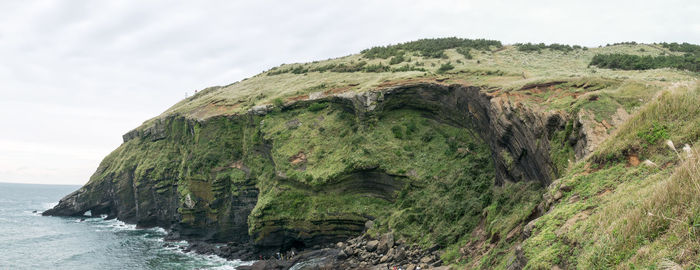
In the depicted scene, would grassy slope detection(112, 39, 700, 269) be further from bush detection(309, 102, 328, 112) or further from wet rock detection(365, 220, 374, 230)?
wet rock detection(365, 220, 374, 230)

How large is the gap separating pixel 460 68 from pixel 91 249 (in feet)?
161

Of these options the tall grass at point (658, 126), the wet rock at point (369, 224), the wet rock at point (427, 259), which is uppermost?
the tall grass at point (658, 126)

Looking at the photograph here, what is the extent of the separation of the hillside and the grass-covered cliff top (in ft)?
1.15

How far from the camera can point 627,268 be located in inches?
224

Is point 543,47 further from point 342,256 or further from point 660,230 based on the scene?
point 660,230

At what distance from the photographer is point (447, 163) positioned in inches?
1251

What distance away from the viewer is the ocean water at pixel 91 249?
37.3m

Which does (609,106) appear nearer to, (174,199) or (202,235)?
(202,235)

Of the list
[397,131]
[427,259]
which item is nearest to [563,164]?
[427,259]

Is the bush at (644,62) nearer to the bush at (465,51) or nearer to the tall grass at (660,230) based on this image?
the bush at (465,51)

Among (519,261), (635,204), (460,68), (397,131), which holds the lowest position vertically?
(519,261)

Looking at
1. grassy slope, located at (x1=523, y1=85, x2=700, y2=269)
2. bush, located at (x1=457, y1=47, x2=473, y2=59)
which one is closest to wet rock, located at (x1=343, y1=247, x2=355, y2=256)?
grassy slope, located at (x1=523, y1=85, x2=700, y2=269)

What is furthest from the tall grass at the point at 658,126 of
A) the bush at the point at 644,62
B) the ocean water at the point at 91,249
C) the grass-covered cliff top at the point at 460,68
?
the ocean water at the point at 91,249

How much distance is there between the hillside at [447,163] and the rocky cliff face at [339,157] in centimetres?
15
